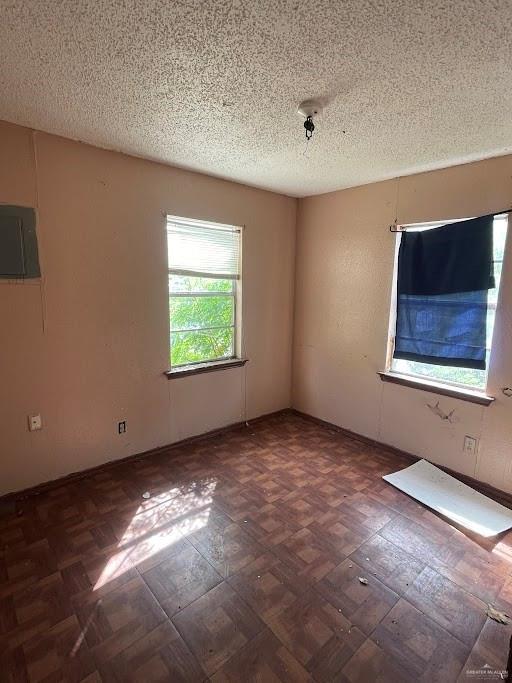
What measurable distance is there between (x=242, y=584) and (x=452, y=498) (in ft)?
5.39

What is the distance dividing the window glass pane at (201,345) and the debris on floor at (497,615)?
2.55 m

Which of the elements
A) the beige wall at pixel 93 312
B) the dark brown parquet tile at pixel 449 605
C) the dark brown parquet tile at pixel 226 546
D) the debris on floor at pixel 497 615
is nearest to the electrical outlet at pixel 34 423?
the beige wall at pixel 93 312

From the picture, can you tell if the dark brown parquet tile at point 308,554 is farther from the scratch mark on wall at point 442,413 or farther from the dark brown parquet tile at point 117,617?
the scratch mark on wall at point 442,413

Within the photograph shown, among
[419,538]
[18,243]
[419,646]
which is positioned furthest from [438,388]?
[18,243]

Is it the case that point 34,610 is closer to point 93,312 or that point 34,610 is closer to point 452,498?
point 93,312

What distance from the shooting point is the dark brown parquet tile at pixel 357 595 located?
1.51 meters

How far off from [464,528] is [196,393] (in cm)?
224

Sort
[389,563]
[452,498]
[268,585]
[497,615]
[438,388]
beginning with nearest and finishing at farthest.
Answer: [497,615]
[268,585]
[389,563]
[452,498]
[438,388]

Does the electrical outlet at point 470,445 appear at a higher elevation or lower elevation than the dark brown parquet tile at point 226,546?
higher

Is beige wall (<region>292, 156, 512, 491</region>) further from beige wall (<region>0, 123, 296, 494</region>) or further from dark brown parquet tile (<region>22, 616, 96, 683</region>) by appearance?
dark brown parquet tile (<region>22, 616, 96, 683</region>)

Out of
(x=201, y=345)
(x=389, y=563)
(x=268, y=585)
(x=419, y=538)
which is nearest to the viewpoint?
(x=268, y=585)

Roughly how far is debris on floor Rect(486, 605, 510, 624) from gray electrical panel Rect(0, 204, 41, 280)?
3089mm

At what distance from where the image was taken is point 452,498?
7.86 ft

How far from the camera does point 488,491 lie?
248cm
